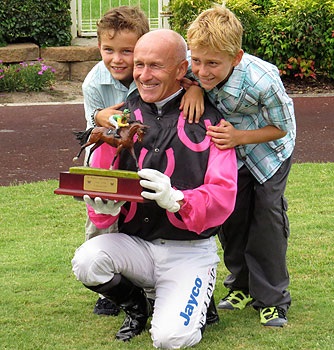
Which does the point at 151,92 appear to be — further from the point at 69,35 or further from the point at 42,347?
the point at 69,35

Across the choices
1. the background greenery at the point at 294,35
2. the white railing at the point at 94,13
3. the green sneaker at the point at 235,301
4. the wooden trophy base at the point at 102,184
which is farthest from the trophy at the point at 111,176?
the white railing at the point at 94,13

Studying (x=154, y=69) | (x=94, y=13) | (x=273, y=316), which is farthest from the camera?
(x=94, y=13)

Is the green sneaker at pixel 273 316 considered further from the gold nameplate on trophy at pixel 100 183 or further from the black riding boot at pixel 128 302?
the gold nameplate on trophy at pixel 100 183

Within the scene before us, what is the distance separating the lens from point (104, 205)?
4.53m

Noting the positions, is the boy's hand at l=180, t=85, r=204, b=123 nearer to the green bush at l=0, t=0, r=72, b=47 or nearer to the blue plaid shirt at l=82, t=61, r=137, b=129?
the blue plaid shirt at l=82, t=61, r=137, b=129

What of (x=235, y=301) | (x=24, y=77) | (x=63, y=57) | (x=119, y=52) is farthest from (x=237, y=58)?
(x=63, y=57)

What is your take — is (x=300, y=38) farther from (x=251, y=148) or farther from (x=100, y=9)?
(x=251, y=148)

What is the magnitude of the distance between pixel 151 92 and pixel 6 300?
63.5 inches

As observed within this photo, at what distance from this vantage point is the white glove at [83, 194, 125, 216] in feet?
14.6

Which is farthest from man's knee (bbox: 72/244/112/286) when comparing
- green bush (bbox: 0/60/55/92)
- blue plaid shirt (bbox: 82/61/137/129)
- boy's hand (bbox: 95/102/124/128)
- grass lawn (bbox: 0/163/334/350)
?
green bush (bbox: 0/60/55/92)

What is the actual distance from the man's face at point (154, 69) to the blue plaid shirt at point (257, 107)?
223 millimetres

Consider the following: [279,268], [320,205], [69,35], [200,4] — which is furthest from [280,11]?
[279,268]

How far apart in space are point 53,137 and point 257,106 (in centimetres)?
653

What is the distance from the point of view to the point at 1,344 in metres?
4.70
